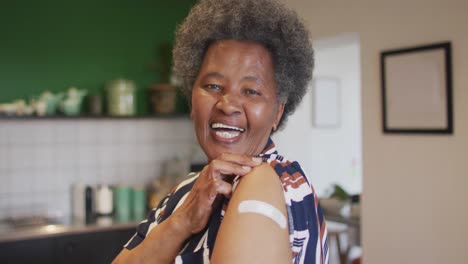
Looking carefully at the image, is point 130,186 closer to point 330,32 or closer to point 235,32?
point 330,32

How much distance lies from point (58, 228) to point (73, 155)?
714 mm

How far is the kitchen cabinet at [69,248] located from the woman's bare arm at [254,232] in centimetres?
276

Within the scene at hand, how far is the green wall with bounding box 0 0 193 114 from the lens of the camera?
353 centimetres

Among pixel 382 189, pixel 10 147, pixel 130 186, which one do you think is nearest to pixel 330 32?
pixel 382 189

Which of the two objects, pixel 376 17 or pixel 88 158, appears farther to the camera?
pixel 88 158

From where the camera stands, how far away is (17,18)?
139 inches

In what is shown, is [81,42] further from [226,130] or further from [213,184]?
[213,184]

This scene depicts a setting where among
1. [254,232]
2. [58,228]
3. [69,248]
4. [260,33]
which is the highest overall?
[260,33]

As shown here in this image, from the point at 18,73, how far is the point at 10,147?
55 cm

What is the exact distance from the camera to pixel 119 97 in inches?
147

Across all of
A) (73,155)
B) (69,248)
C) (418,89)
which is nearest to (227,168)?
(418,89)

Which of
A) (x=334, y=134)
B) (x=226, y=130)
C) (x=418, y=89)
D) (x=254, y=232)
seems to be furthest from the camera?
(x=334, y=134)

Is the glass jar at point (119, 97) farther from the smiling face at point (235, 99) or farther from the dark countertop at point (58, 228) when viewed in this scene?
the smiling face at point (235, 99)

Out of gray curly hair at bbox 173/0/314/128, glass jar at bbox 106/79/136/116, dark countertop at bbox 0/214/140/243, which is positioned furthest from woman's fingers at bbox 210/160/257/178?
glass jar at bbox 106/79/136/116
